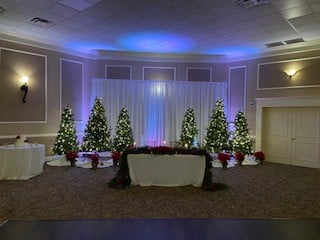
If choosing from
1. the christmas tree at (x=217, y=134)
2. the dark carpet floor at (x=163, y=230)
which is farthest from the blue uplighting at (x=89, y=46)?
the dark carpet floor at (x=163, y=230)

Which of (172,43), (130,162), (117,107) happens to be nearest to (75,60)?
(117,107)

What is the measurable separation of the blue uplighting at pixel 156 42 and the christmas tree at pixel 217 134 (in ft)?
8.20

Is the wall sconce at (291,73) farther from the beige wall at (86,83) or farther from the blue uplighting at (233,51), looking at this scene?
the blue uplighting at (233,51)

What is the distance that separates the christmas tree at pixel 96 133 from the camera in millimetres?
8602

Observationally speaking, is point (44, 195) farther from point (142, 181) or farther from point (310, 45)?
point (310, 45)

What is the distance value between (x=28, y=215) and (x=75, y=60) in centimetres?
610

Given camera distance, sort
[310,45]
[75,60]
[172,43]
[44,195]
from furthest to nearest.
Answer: [75,60]
[172,43]
[310,45]
[44,195]

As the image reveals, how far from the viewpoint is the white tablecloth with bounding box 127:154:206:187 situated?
18.3ft

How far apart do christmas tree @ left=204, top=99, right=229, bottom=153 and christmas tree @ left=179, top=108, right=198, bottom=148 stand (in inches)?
18.8

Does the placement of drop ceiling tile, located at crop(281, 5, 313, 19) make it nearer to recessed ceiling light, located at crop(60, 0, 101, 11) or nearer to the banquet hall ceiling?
the banquet hall ceiling

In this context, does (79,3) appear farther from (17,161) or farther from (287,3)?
(287,3)

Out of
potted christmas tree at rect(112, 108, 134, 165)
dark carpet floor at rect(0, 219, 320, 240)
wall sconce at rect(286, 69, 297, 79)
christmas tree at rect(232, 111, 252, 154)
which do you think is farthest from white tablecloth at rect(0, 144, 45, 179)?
wall sconce at rect(286, 69, 297, 79)

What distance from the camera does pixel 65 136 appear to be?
8055 mm

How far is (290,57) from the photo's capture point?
827cm
